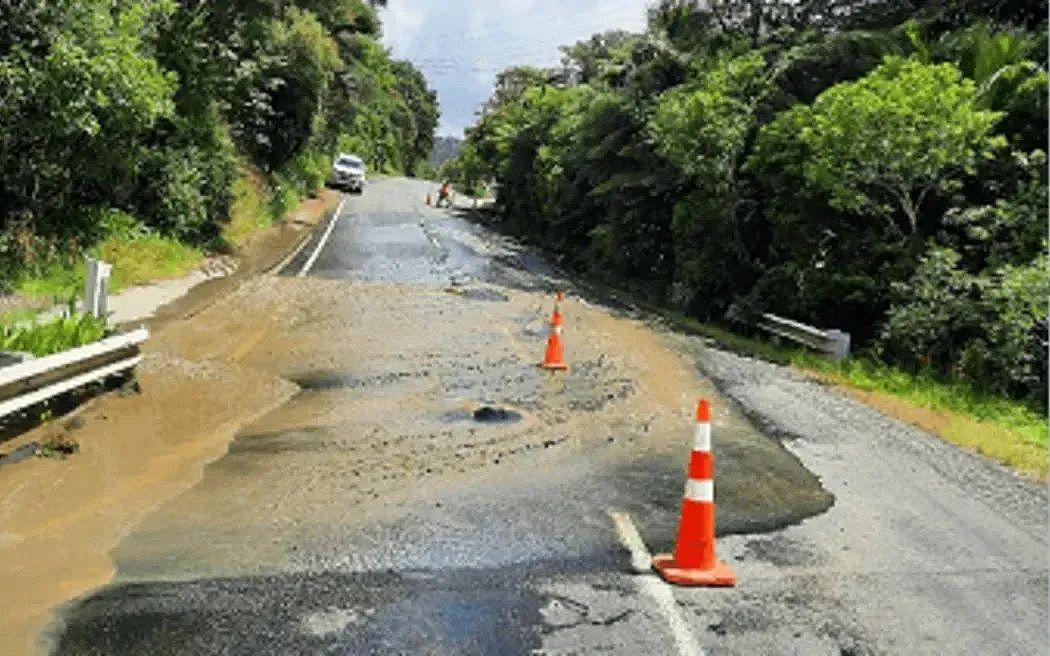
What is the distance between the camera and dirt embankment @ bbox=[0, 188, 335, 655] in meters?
5.54

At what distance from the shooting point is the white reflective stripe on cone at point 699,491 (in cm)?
617

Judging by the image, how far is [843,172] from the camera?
56.0 ft

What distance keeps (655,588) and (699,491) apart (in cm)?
67

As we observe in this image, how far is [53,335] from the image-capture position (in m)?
9.24

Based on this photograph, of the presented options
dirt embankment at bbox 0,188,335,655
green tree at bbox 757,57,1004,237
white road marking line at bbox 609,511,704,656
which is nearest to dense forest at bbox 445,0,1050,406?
green tree at bbox 757,57,1004,237

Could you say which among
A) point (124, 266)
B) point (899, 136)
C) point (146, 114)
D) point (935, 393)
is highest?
point (899, 136)

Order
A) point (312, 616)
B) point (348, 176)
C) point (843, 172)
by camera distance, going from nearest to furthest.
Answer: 1. point (312, 616)
2. point (843, 172)
3. point (348, 176)

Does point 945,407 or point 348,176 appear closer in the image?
point 945,407

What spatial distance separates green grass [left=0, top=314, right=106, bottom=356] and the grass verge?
8356mm

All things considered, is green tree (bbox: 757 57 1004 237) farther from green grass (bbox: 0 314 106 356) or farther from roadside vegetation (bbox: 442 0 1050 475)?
green grass (bbox: 0 314 106 356)

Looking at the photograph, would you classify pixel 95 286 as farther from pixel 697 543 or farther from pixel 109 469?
pixel 697 543

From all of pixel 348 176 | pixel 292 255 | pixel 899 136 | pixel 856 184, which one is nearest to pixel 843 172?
pixel 856 184

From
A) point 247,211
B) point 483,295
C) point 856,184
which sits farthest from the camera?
point 247,211

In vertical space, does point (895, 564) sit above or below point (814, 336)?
below
